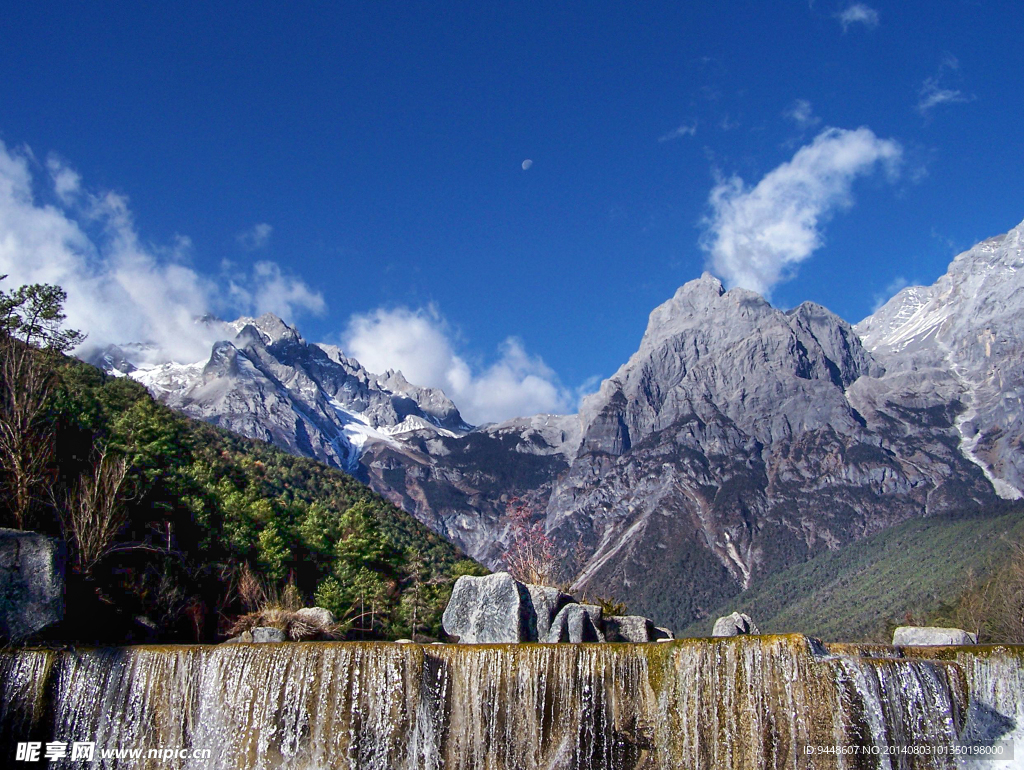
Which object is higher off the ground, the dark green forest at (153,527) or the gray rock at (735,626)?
the dark green forest at (153,527)

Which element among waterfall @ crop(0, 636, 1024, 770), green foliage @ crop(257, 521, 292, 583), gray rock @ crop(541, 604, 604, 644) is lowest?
waterfall @ crop(0, 636, 1024, 770)

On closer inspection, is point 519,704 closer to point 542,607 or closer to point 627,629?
point 542,607

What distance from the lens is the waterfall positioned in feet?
68.0

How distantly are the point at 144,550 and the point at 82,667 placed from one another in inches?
634

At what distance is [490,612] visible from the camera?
31.6 meters

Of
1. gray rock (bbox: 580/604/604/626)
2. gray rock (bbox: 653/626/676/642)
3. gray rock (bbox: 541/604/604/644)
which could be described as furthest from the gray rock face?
gray rock (bbox: 653/626/676/642)

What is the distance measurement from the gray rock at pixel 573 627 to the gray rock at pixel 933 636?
1306 cm

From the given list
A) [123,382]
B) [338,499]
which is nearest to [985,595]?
[338,499]

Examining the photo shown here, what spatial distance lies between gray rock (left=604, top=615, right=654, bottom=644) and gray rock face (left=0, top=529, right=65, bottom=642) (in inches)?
858

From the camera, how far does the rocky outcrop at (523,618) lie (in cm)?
3100

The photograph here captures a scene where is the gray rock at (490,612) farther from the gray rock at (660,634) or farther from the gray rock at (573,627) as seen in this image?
the gray rock at (660,634)

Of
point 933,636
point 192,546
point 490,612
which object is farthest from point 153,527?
point 933,636

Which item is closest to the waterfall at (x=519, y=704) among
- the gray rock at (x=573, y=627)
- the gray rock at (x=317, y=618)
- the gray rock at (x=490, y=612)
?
the gray rock at (x=490, y=612)

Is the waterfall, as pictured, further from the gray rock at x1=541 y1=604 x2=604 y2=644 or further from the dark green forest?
the gray rock at x1=541 y1=604 x2=604 y2=644
